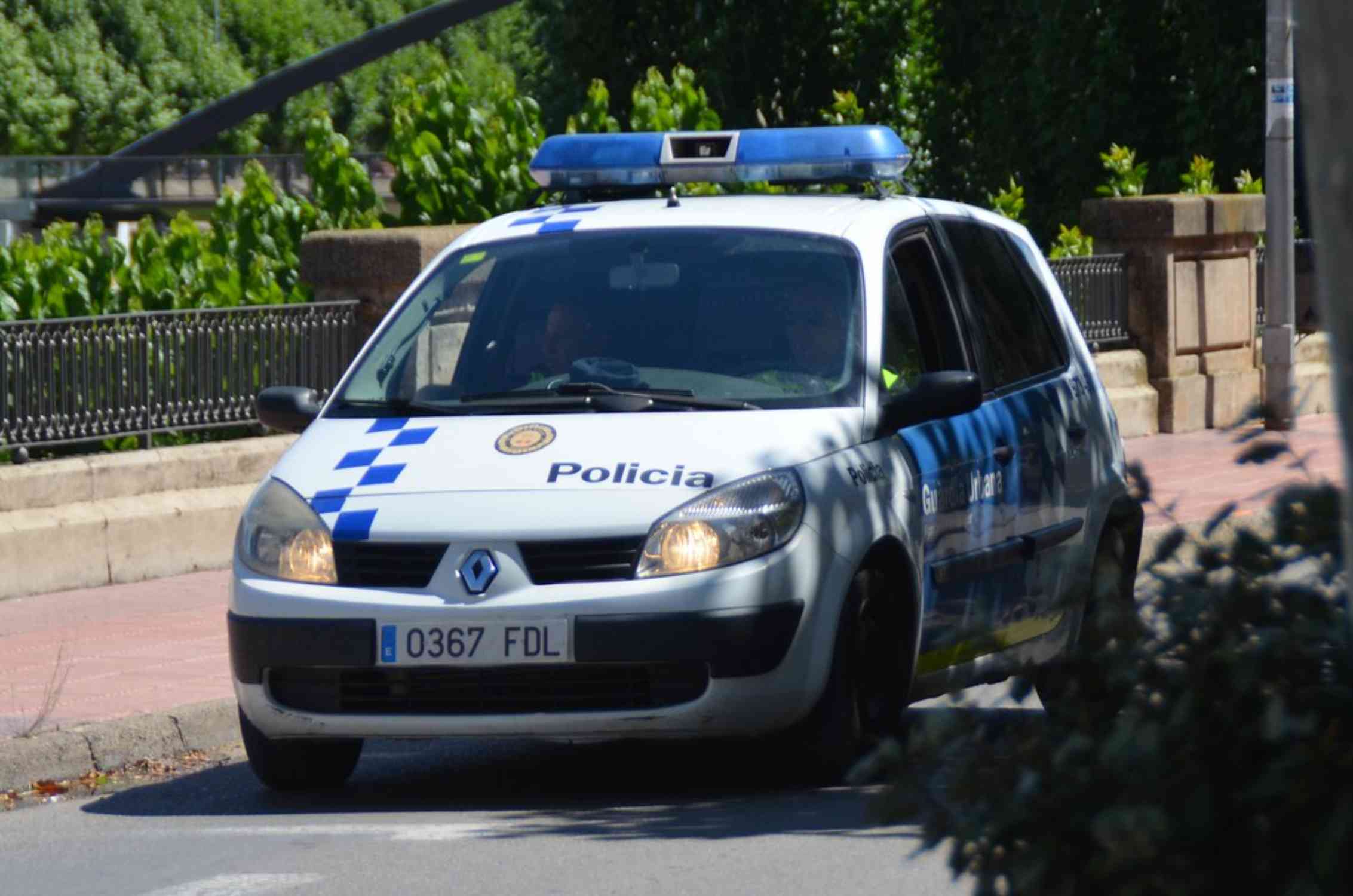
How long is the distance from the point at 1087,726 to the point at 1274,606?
10.2 inches

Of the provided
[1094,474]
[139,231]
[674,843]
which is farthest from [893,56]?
[674,843]

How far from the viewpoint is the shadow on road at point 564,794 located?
6.20m

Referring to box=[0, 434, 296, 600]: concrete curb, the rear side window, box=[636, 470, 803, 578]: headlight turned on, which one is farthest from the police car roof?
box=[0, 434, 296, 600]: concrete curb

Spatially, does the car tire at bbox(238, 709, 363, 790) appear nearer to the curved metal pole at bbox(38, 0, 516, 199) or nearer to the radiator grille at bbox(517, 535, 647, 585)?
the radiator grille at bbox(517, 535, 647, 585)

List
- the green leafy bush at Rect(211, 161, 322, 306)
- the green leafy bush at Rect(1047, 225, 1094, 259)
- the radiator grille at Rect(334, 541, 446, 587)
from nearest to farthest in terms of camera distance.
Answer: the radiator grille at Rect(334, 541, 446, 587) → the green leafy bush at Rect(211, 161, 322, 306) → the green leafy bush at Rect(1047, 225, 1094, 259)

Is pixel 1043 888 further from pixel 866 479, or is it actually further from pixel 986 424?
pixel 986 424

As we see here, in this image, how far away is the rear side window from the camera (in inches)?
296

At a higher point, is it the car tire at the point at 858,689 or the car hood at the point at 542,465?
the car hood at the point at 542,465

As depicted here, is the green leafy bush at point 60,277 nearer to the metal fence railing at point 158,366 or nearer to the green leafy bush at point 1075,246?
the metal fence railing at point 158,366

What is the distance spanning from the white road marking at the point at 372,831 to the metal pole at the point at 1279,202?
36.0 feet

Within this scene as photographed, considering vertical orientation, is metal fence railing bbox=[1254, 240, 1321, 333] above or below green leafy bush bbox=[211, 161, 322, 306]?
below

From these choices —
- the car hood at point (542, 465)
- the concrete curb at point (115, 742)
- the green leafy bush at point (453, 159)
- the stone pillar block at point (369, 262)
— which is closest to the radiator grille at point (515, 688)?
the car hood at point (542, 465)

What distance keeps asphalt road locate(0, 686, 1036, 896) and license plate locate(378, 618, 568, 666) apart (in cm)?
44

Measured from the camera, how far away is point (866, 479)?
21.4 feet
